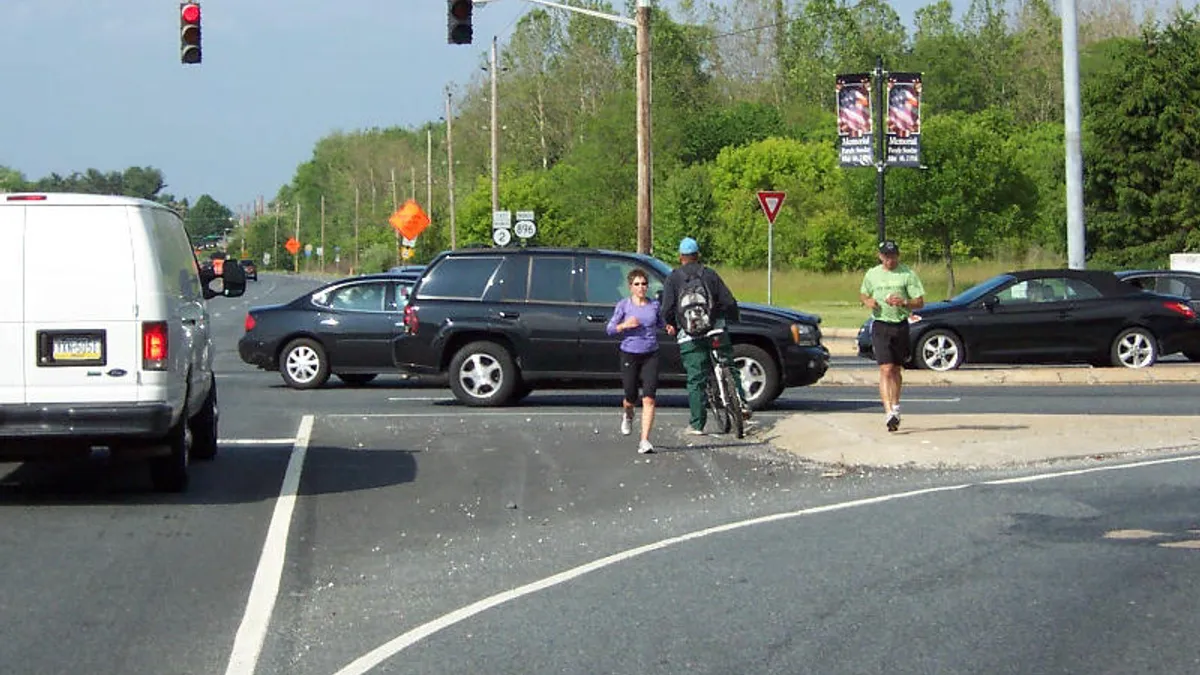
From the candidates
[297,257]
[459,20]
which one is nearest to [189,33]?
[459,20]

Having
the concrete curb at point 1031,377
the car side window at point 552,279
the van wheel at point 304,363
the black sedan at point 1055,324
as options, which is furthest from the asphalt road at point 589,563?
the black sedan at point 1055,324

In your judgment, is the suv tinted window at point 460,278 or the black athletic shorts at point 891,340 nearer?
the black athletic shorts at point 891,340

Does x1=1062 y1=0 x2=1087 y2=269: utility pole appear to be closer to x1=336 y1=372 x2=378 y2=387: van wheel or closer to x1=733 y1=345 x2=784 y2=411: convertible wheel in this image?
x1=733 y1=345 x2=784 y2=411: convertible wheel

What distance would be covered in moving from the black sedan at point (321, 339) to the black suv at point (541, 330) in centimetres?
290

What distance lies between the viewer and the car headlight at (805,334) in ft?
59.8

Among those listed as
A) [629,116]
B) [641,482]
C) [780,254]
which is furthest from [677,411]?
[629,116]

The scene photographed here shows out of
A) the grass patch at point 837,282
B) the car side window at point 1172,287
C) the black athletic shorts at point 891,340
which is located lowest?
the black athletic shorts at point 891,340

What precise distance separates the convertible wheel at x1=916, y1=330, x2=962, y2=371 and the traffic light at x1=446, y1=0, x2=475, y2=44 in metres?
8.01

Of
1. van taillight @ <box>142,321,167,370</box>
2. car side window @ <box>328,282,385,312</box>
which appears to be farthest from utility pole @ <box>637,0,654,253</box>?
van taillight @ <box>142,321,167,370</box>

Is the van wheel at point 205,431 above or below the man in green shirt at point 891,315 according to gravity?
below

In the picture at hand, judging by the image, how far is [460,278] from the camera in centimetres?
1930

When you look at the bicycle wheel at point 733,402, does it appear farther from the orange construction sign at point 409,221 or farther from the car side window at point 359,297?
the orange construction sign at point 409,221

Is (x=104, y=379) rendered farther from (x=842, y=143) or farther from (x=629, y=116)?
(x=629, y=116)

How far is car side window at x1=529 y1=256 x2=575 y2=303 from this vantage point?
62.2 ft
